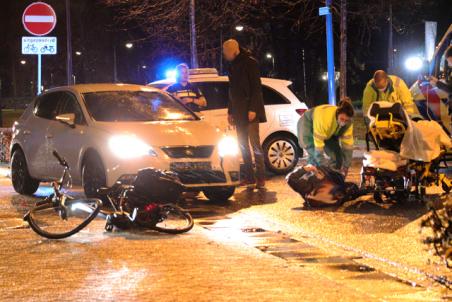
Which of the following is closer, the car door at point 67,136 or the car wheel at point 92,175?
the car wheel at point 92,175

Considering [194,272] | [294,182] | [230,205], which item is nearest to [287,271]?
[194,272]

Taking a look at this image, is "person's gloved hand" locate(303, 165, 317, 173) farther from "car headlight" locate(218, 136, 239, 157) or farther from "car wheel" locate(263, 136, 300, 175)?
"car wheel" locate(263, 136, 300, 175)

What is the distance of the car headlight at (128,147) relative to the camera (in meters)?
10.3

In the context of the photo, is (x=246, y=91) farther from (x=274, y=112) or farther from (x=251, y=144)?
(x=274, y=112)

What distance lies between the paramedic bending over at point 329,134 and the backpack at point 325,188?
408 millimetres

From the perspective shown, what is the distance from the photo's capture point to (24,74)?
322 ft

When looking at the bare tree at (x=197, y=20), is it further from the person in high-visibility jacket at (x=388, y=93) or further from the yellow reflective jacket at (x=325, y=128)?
the yellow reflective jacket at (x=325, y=128)

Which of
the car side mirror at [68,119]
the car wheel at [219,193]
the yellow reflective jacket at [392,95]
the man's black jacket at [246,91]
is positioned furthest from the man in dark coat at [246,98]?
the car side mirror at [68,119]

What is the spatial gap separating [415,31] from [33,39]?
2603 centimetres

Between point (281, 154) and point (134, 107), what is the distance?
13.0 feet

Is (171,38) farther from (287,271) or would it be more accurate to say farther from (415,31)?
(287,271)

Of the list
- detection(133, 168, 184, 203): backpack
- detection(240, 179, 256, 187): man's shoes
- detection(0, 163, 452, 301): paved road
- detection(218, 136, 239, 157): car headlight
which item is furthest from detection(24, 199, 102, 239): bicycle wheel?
detection(240, 179, 256, 187): man's shoes

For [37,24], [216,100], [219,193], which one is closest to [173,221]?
[219,193]

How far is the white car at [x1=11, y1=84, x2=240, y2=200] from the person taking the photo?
10.4m
